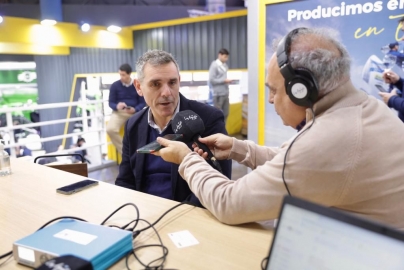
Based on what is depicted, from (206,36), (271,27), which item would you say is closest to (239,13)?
(206,36)

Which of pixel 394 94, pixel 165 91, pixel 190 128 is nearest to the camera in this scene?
pixel 190 128

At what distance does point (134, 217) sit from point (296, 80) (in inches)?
27.2

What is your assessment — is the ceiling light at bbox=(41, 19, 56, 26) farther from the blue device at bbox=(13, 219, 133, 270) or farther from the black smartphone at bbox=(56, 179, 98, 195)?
the blue device at bbox=(13, 219, 133, 270)

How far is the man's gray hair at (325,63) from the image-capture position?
925 mm

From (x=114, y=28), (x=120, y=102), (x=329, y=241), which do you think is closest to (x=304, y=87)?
(x=329, y=241)

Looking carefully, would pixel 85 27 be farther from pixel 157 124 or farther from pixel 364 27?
pixel 157 124

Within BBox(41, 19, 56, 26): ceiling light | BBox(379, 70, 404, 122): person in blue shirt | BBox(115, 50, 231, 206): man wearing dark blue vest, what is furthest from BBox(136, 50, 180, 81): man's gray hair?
BBox(41, 19, 56, 26): ceiling light

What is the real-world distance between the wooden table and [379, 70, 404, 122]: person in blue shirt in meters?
1.67

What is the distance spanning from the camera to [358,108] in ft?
3.00

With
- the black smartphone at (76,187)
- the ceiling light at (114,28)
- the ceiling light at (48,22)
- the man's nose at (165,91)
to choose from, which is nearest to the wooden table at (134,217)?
the black smartphone at (76,187)

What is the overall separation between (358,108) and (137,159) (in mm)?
1142

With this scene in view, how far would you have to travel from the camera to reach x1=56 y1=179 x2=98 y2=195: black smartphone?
1.47m

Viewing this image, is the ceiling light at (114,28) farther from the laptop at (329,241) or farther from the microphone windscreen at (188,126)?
the laptop at (329,241)

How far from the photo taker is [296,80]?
923 millimetres
